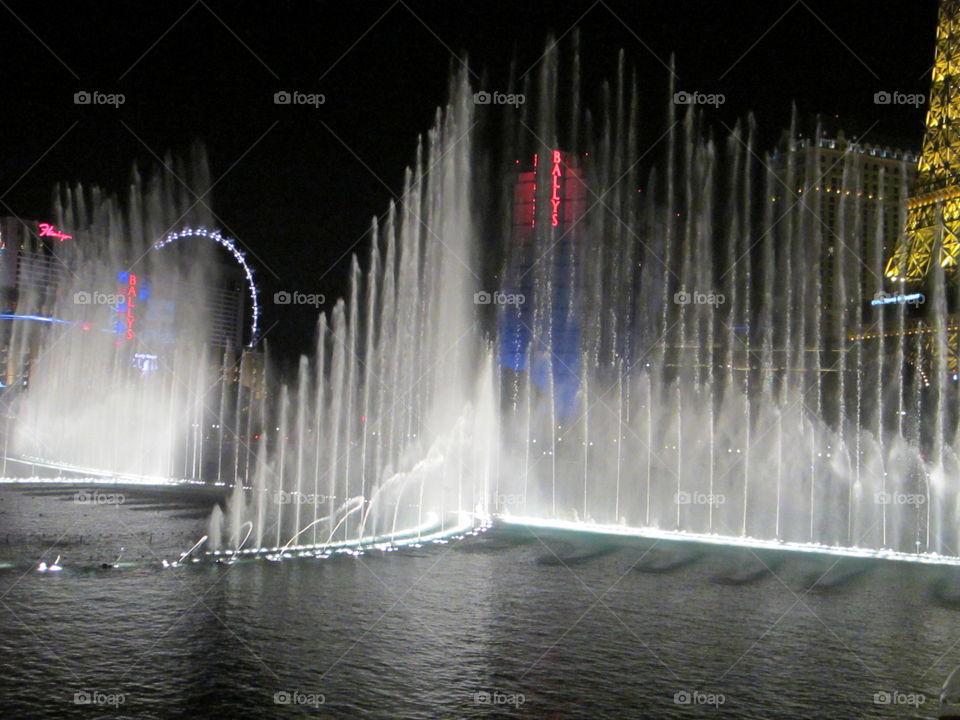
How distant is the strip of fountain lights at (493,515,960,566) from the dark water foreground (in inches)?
62.0

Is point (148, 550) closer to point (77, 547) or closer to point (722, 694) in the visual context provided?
point (77, 547)

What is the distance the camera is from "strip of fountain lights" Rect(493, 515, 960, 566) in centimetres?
1984

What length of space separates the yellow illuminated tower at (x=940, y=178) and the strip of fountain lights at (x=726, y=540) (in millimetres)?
37324

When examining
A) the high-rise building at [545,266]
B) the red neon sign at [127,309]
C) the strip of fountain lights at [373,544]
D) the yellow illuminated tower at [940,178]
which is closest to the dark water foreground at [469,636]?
the strip of fountain lights at [373,544]

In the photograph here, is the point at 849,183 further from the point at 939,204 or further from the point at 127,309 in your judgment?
the point at 127,309

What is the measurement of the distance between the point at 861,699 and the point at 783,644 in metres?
2.12

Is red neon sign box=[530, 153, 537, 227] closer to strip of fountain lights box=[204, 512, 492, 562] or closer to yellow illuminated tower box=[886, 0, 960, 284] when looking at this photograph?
yellow illuminated tower box=[886, 0, 960, 284]

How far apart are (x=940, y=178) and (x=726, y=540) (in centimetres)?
4428

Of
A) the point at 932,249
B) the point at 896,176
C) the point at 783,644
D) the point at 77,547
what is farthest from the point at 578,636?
the point at 896,176

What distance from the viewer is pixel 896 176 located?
108 metres

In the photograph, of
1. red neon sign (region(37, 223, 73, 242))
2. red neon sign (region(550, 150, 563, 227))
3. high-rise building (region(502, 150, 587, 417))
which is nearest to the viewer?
high-rise building (region(502, 150, 587, 417))

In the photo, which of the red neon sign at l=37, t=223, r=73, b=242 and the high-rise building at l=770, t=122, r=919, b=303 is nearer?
the red neon sign at l=37, t=223, r=73, b=242

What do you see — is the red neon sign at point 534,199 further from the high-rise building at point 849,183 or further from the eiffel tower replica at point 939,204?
the high-rise building at point 849,183

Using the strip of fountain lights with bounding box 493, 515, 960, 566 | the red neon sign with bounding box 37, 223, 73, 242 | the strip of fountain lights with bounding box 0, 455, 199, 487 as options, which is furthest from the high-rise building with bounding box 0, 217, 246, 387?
the strip of fountain lights with bounding box 493, 515, 960, 566
